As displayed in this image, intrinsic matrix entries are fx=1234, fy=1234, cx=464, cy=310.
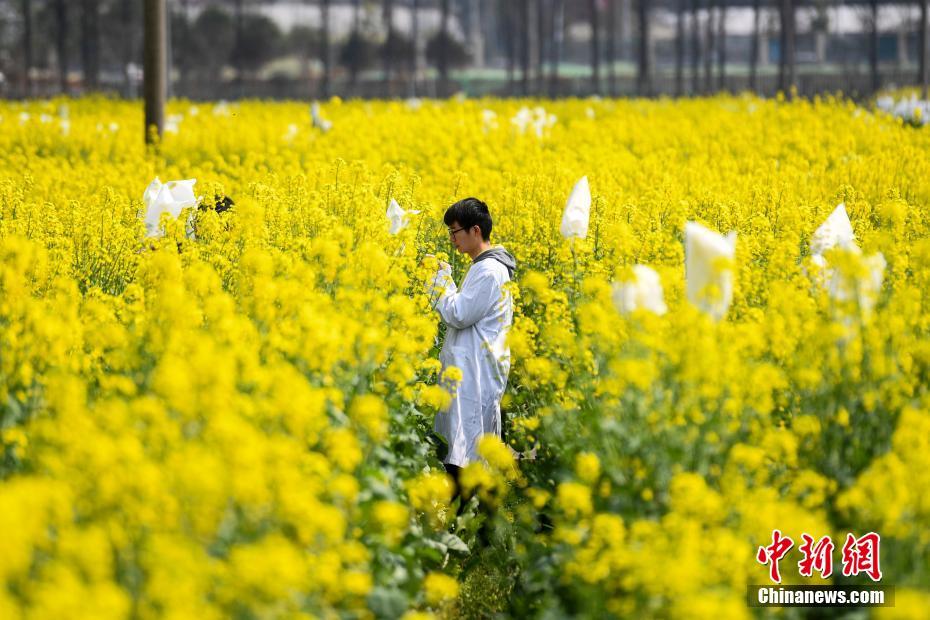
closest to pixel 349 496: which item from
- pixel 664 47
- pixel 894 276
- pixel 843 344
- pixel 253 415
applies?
pixel 253 415

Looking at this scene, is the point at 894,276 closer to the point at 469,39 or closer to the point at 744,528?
the point at 744,528

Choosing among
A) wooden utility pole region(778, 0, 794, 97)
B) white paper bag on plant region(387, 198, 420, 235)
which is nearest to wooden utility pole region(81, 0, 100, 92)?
wooden utility pole region(778, 0, 794, 97)

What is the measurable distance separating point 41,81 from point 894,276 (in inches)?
1962

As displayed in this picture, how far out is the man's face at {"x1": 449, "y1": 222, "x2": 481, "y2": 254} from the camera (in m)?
5.82

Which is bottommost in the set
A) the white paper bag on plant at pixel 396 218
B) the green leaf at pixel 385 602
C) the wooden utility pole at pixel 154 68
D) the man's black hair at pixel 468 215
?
the green leaf at pixel 385 602

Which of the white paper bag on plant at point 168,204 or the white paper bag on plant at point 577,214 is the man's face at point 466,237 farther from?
the white paper bag on plant at point 168,204

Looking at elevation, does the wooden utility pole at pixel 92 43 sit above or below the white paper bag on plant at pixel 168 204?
above

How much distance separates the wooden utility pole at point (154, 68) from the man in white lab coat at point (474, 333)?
24.9 feet

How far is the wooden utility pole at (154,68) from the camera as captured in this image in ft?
40.4

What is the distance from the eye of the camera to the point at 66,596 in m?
2.50

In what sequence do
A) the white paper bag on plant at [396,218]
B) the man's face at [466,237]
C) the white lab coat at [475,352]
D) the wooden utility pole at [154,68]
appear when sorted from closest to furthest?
the white lab coat at [475,352] → the man's face at [466,237] → the white paper bag on plant at [396,218] → the wooden utility pole at [154,68]

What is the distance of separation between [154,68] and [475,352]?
820cm

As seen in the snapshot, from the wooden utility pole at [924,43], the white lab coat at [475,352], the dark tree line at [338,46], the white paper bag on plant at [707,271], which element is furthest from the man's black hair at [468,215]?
the dark tree line at [338,46]

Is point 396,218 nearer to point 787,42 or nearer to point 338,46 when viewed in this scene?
point 787,42
